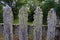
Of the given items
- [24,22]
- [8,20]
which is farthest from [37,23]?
[8,20]

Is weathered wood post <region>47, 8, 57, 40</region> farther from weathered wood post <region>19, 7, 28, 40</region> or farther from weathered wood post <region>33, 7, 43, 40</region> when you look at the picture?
weathered wood post <region>19, 7, 28, 40</region>

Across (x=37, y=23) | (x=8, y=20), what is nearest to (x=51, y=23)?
(x=37, y=23)

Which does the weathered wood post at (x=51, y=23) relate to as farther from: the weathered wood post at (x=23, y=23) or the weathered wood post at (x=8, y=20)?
the weathered wood post at (x=8, y=20)

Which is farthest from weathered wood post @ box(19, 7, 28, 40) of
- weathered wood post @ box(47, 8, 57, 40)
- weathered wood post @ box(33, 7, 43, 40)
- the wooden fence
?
weathered wood post @ box(47, 8, 57, 40)

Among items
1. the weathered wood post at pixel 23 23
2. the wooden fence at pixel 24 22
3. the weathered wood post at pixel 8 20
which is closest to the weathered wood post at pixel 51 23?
the wooden fence at pixel 24 22

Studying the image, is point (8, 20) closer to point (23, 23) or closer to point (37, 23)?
point (23, 23)

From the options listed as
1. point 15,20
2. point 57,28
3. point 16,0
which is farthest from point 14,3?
point 57,28

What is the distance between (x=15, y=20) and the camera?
17.1 ft

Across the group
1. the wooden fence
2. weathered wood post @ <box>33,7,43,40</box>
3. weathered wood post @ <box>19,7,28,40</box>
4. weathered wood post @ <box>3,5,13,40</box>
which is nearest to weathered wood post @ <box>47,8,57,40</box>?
the wooden fence

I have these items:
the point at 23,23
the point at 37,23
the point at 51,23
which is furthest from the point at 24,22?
the point at 51,23

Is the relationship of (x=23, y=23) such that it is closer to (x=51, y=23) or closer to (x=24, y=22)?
(x=24, y=22)

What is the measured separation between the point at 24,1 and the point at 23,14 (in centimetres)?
248

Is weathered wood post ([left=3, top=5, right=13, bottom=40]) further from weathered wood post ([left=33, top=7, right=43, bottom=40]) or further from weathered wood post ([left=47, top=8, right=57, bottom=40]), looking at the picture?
weathered wood post ([left=47, top=8, right=57, bottom=40])

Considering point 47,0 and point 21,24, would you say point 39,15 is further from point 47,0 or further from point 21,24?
point 47,0
